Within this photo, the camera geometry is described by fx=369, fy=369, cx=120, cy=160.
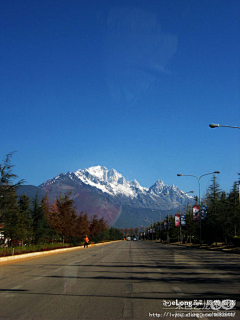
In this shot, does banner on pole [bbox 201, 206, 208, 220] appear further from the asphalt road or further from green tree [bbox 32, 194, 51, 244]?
the asphalt road

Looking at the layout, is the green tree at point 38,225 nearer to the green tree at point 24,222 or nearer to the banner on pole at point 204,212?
the green tree at point 24,222

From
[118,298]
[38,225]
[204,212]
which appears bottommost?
[118,298]

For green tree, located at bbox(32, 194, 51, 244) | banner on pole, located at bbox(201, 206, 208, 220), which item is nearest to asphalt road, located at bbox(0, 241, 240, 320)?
green tree, located at bbox(32, 194, 51, 244)

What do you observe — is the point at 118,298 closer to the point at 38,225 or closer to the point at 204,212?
the point at 38,225

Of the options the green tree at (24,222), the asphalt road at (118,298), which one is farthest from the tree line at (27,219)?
the asphalt road at (118,298)

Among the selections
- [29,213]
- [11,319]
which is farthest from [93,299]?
[29,213]

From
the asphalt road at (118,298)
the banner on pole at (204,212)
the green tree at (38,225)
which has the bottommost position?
the asphalt road at (118,298)

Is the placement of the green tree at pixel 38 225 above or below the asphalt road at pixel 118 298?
above

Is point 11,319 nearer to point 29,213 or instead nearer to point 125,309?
point 125,309

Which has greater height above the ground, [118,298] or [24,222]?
[24,222]

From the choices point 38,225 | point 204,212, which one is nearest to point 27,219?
point 38,225

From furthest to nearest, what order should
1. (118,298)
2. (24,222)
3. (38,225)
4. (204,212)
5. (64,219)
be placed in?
(64,219)
(204,212)
(38,225)
(24,222)
(118,298)

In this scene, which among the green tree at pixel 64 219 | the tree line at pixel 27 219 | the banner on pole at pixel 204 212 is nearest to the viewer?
the tree line at pixel 27 219

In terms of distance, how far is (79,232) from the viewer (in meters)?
61.1
